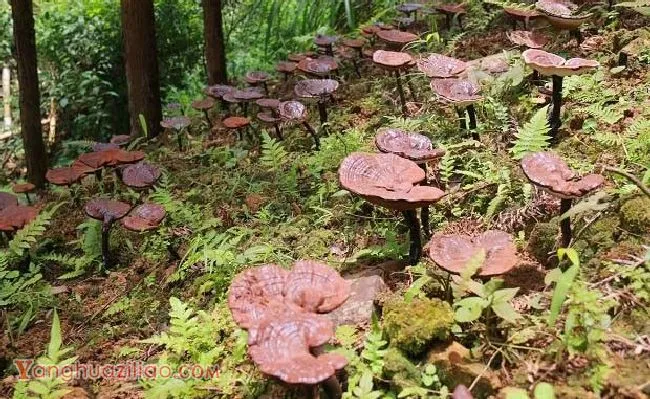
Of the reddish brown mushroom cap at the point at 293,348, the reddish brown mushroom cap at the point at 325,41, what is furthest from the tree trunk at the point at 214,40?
the reddish brown mushroom cap at the point at 293,348

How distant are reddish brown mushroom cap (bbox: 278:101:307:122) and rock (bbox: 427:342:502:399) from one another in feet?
10.3

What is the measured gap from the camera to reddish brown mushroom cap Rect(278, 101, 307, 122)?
18.2 feet

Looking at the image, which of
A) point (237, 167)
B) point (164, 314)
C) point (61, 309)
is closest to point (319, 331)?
point (164, 314)

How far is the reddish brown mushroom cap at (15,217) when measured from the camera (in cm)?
498

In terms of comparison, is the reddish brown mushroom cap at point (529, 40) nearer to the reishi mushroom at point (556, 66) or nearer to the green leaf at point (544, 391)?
the reishi mushroom at point (556, 66)

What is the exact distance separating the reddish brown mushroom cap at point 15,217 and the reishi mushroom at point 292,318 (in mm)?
3038

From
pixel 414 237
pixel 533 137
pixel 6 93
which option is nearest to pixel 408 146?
pixel 414 237

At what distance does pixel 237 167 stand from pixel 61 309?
2356 millimetres

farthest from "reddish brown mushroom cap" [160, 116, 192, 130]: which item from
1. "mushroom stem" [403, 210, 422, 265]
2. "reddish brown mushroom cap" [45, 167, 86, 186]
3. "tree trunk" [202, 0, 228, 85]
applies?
"mushroom stem" [403, 210, 422, 265]

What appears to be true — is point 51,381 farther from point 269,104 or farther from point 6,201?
point 269,104

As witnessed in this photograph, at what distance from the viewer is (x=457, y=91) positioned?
4590 mm

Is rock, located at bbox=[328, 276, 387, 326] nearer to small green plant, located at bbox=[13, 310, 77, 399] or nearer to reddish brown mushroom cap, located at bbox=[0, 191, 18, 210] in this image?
small green plant, located at bbox=[13, 310, 77, 399]

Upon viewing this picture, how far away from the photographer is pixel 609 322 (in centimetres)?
282

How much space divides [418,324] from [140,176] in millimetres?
3364
